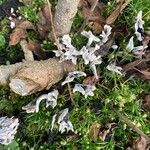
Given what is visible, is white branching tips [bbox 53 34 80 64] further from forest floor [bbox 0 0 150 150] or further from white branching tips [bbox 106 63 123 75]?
white branching tips [bbox 106 63 123 75]

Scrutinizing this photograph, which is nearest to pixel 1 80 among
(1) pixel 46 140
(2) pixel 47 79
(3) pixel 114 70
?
(2) pixel 47 79

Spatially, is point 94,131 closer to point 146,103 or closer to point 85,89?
point 85,89

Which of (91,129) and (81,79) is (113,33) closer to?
(81,79)

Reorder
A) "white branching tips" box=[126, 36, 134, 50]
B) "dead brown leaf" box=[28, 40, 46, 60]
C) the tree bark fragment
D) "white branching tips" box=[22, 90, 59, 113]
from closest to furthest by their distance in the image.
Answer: the tree bark fragment
"white branching tips" box=[22, 90, 59, 113]
"white branching tips" box=[126, 36, 134, 50]
"dead brown leaf" box=[28, 40, 46, 60]

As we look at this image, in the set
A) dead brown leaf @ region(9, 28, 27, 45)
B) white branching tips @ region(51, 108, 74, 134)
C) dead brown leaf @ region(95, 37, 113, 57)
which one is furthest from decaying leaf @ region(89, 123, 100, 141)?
dead brown leaf @ region(9, 28, 27, 45)

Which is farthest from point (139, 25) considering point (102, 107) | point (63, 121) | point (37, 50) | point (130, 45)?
point (63, 121)

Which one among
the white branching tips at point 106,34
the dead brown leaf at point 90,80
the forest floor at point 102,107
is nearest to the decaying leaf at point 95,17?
the forest floor at point 102,107

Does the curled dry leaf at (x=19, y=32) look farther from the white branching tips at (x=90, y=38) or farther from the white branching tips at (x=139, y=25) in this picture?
the white branching tips at (x=139, y=25)
